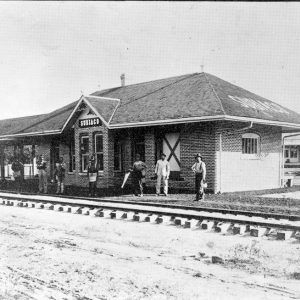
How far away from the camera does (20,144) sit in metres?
25.9

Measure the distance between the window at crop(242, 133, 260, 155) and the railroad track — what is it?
690cm

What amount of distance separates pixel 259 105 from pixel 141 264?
48.9 ft

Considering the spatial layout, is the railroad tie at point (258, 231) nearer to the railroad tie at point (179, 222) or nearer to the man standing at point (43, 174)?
the railroad tie at point (179, 222)

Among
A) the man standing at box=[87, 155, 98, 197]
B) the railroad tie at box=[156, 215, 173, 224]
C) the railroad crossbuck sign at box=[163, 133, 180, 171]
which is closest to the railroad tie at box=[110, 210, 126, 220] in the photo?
the railroad tie at box=[156, 215, 173, 224]

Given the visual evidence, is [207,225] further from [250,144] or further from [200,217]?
[250,144]

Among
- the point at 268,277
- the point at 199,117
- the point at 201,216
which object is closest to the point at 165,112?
the point at 199,117

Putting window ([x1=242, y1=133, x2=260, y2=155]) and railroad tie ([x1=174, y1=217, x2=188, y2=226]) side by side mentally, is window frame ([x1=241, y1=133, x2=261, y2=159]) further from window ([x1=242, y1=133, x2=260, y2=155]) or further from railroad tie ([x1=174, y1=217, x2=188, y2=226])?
railroad tie ([x1=174, y1=217, x2=188, y2=226])

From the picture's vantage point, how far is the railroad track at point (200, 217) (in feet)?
27.3

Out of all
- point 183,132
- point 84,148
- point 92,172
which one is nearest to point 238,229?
point 92,172

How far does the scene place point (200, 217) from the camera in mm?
9594

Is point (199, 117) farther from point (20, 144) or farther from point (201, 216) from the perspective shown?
point (20, 144)

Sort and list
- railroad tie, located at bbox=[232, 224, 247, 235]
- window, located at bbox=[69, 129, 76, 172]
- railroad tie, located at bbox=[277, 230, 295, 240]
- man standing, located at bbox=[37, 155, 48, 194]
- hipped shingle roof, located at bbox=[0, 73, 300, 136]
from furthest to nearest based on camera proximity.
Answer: window, located at bbox=[69, 129, 76, 172], man standing, located at bbox=[37, 155, 48, 194], hipped shingle roof, located at bbox=[0, 73, 300, 136], railroad tie, located at bbox=[232, 224, 247, 235], railroad tie, located at bbox=[277, 230, 295, 240]

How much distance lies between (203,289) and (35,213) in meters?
8.31

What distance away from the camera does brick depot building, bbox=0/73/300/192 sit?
16.7 meters
